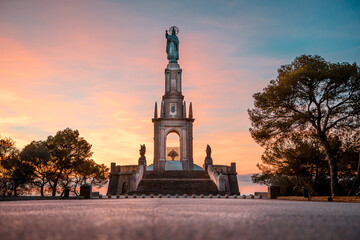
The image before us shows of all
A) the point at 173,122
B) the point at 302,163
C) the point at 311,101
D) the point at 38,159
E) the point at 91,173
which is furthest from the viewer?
the point at 173,122

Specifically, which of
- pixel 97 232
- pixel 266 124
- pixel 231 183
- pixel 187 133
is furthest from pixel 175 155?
pixel 97 232

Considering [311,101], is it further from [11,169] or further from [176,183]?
[11,169]

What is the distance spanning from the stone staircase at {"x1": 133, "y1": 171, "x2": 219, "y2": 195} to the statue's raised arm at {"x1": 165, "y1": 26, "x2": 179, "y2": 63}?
62.6 ft

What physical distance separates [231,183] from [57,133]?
66.9 feet

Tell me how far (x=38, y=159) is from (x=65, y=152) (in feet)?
10.4

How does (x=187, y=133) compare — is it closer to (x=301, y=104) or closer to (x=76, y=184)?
(x=76, y=184)

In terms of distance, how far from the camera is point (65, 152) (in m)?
36.5

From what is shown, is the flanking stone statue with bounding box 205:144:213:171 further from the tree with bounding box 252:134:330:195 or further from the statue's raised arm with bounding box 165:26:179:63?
the statue's raised arm with bounding box 165:26:179:63

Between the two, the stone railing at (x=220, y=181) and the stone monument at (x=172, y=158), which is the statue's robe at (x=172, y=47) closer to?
the stone monument at (x=172, y=158)

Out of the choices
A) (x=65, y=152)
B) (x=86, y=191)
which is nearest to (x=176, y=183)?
(x=86, y=191)

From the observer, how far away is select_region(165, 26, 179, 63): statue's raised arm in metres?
50.4

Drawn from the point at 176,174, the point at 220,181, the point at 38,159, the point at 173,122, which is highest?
the point at 173,122

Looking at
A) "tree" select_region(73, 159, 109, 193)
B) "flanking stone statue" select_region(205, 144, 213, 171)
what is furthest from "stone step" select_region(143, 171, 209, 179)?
"tree" select_region(73, 159, 109, 193)

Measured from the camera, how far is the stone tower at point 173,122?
150 feet
